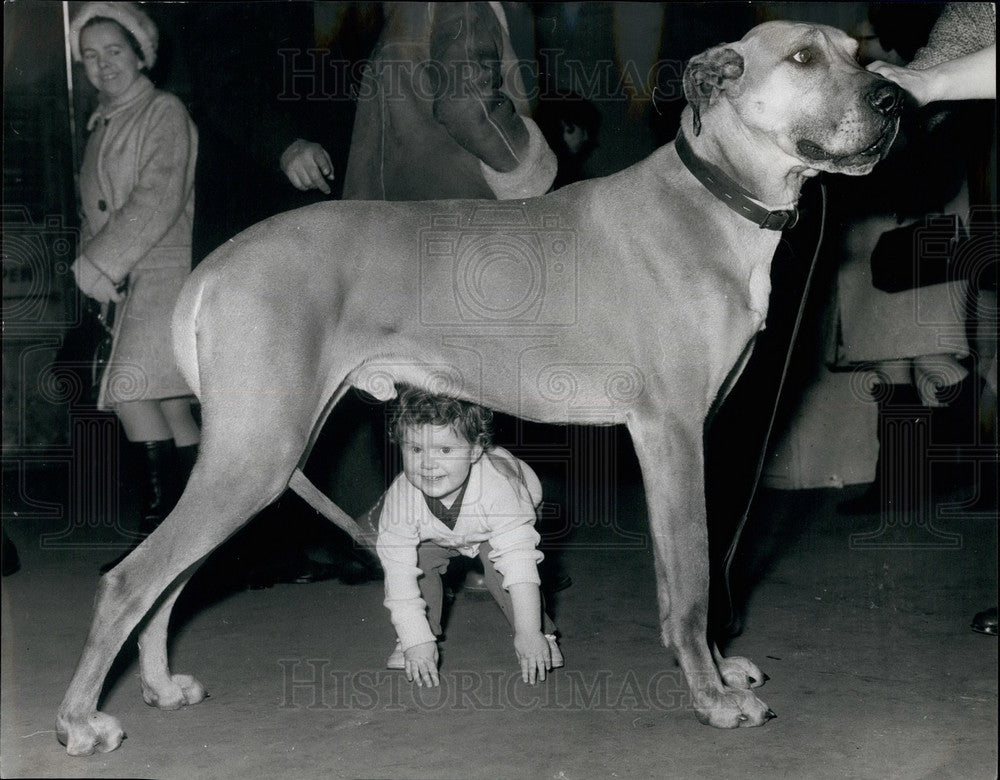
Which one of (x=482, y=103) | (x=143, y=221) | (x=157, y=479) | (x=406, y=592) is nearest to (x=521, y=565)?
(x=406, y=592)

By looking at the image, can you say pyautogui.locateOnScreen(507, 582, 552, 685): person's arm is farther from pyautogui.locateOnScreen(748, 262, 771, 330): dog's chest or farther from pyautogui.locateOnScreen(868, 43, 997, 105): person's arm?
pyautogui.locateOnScreen(868, 43, 997, 105): person's arm

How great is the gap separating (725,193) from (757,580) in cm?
165

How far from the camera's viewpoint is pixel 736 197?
2209 mm

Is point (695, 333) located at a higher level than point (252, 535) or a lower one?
higher

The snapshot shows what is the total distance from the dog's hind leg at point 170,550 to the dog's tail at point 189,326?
0.16 m

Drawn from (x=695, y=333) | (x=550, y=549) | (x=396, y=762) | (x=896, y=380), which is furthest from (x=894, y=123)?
(x=896, y=380)

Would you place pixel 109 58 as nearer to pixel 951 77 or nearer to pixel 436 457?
pixel 436 457

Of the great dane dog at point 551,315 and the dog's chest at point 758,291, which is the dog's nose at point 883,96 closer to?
the great dane dog at point 551,315

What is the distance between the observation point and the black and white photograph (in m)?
2.09

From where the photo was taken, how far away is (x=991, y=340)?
3.70m

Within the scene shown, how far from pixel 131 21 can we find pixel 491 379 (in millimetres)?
2215

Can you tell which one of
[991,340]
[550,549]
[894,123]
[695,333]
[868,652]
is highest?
[894,123]

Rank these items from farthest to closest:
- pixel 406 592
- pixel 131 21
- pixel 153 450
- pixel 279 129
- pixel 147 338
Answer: pixel 153 450 < pixel 147 338 < pixel 131 21 < pixel 279 129 < pixel 406 592

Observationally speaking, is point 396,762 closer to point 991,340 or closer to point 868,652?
point 868,652
